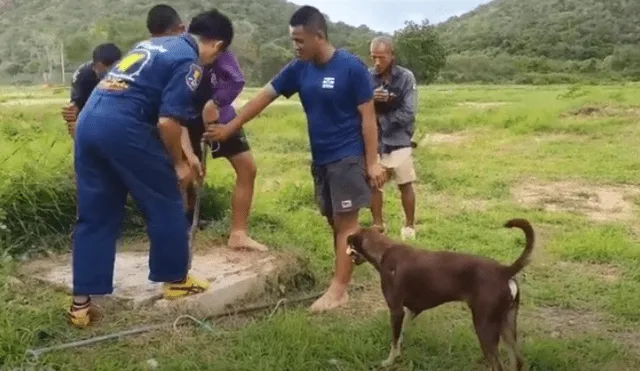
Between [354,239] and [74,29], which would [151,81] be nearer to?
[354,239]

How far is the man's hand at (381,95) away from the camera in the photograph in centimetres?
654

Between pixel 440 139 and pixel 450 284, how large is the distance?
11.5 meters

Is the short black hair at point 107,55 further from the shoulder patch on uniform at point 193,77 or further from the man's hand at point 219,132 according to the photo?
the shoulder patch on uniform at point 193,77

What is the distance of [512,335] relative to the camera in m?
3.80

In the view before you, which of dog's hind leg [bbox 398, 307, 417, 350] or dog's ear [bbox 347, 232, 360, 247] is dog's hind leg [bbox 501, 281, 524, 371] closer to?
dog's hind leg [bbox 398, 307, 417, 350]

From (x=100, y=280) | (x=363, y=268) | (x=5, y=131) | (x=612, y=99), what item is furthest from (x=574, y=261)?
(x=612, y=99)

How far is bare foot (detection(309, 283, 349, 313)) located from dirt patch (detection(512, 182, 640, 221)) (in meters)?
3.84

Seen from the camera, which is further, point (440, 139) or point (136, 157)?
point (440, 139)

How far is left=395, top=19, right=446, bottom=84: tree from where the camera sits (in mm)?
36156

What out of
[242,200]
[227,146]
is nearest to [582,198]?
[242,200]

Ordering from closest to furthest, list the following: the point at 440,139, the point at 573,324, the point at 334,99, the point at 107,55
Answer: the point at 334,99
the point at 573,324
the point at 107,55
the point at 440,139

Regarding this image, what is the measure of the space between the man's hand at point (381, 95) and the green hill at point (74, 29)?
24580 millimetres

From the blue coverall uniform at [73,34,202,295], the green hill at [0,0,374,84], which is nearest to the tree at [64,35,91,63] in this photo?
the green hill at [0,0,374,84]

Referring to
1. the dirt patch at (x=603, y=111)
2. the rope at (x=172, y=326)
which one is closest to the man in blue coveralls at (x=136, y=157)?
the rope at (x=172, y=326)
